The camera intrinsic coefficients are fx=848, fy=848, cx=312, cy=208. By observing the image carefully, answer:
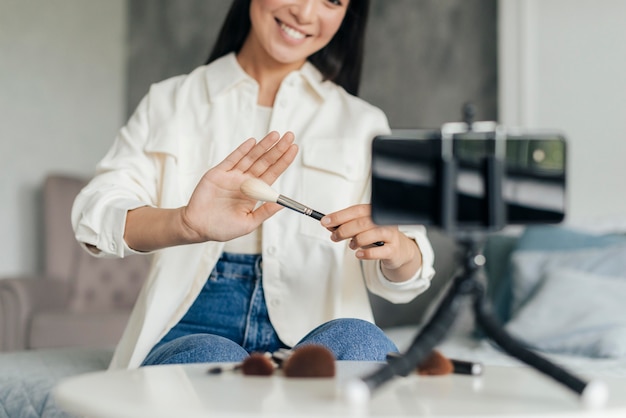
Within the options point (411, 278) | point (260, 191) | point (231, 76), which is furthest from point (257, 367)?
point (231, 76)

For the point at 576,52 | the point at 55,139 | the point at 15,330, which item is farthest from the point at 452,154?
the point at 55,139

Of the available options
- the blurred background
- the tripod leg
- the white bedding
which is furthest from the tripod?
the blurred background

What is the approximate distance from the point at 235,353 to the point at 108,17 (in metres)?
3.71

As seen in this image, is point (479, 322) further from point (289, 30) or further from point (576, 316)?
point (576, 316)

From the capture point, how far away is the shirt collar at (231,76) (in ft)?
5.46

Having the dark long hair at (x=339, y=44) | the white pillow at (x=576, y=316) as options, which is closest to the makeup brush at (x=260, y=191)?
the dark long hair at (x=339, y=44)

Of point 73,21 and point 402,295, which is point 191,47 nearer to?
point 73,21

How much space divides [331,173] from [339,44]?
31cm

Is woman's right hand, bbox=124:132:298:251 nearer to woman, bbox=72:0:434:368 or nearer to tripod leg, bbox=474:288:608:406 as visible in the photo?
woman, bbox=72:0:434:368

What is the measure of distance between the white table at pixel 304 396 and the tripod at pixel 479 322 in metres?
0.02

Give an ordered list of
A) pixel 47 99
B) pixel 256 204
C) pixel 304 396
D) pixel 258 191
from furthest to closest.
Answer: pixel 47 99 < pixel 256 204 < pixel 258 191 < pixel 304 396

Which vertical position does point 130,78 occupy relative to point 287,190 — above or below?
above

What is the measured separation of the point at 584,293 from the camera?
7.54 feet

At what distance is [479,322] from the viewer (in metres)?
0.82
